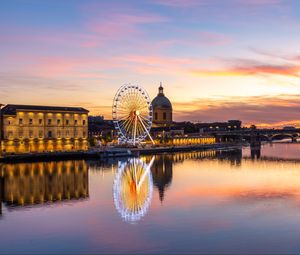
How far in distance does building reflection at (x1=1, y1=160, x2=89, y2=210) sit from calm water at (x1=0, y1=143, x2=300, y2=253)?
6cm

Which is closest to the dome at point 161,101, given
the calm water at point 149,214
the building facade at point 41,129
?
the building facade at point 41,129

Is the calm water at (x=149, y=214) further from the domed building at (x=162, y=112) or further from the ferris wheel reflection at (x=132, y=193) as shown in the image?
the domed building at (x=162, y=112)

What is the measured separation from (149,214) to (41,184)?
42.0ft

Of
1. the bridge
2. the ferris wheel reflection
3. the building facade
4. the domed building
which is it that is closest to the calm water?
the ferris wheel reflection

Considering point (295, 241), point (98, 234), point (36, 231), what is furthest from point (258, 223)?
point (36, 231)

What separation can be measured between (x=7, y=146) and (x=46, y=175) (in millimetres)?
21297

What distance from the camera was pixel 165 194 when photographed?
2828cm

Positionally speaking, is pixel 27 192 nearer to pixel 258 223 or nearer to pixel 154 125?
pixel 258 223

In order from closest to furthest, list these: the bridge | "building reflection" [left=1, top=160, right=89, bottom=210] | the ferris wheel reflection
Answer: the ferris wheel reflection
"building reflection" [left=1, top=160, right=89, bottom=210]
the bridge

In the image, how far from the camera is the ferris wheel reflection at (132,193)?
73.1 feet

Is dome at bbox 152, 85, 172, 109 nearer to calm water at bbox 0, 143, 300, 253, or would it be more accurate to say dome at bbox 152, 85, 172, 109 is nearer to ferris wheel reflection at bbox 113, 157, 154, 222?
ferris wheel reflection at bbox 113, 157, 154, 222

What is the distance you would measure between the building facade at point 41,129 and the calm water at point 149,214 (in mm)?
21774

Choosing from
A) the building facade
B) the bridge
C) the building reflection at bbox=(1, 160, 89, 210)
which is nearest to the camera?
the building reflection at bbox=(1, 160, 89, 210)

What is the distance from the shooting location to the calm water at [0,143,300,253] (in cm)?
1650
